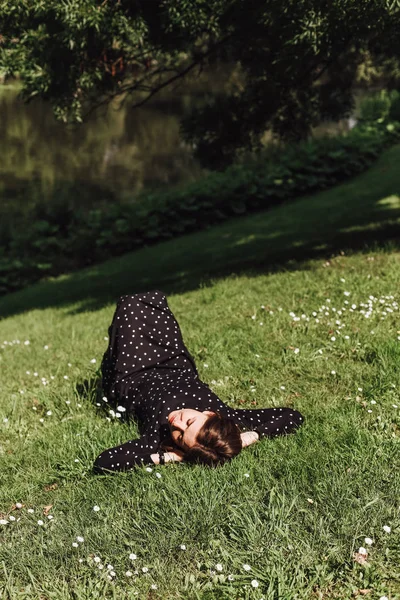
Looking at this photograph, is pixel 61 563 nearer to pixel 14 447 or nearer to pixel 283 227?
pixel 14 447

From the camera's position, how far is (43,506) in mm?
4012

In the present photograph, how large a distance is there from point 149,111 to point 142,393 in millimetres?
36496

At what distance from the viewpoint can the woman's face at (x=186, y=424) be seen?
424 cm

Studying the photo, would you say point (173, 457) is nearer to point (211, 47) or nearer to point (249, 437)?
point (249, 437)

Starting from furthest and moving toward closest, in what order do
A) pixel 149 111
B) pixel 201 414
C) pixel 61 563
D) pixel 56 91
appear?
pixel 149 111
pixel 56 91
pixel 201 414
pixel 61 563

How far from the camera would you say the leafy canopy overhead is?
6.57 metres

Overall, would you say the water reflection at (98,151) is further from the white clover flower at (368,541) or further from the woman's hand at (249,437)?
the white clover flower at (368,541)

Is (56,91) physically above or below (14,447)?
above

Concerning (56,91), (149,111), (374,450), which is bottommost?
(374,450)

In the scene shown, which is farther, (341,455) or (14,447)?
(14,447)

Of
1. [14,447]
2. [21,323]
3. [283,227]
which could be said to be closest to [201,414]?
[14,447]

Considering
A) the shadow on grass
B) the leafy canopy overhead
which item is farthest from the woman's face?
the shadow on grass

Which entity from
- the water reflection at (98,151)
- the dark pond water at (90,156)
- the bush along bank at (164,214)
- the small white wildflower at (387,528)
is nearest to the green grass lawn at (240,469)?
the small white wildflower at (387,528)

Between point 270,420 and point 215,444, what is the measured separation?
0.62m
